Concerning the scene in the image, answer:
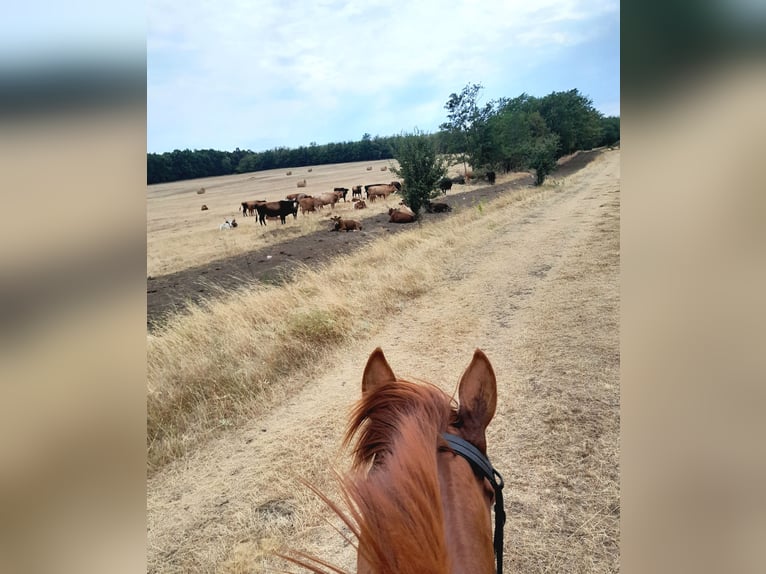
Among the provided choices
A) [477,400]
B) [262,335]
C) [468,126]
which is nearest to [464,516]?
[477,400]

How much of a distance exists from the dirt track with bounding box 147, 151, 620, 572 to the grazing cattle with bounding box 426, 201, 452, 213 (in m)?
0.47

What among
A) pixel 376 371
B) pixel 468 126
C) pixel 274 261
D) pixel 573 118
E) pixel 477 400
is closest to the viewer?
pixel 477 400

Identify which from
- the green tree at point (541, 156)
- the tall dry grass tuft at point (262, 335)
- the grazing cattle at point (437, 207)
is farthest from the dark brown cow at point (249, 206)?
the green tree at point (541, 156)

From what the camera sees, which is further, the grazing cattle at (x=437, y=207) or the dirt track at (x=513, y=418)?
the grazing cattle at (x=437, y=207)

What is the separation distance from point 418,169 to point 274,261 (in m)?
1.10


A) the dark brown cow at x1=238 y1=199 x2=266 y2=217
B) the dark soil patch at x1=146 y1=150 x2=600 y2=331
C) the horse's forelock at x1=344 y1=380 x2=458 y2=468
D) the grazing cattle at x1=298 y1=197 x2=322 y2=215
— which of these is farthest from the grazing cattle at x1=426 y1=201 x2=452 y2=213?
the horse's forelock at x1=344 y1=380 x2=458 y2=468

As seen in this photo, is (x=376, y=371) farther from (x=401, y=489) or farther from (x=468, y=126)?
(x=468, y=126)

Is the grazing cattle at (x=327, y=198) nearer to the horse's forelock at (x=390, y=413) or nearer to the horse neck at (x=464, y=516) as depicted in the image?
the horse's forelock at (x=390, y=413)

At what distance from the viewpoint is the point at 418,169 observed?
280cm

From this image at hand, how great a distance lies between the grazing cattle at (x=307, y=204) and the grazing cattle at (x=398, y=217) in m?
0.46

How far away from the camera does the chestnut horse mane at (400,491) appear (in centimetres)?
86

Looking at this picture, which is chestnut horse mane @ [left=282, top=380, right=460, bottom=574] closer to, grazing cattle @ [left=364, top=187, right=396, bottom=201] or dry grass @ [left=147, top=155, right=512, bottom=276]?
dry grass @ [left=147, top=155, right=512, bottom=276]

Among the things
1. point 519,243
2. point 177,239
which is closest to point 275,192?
point 177,239
